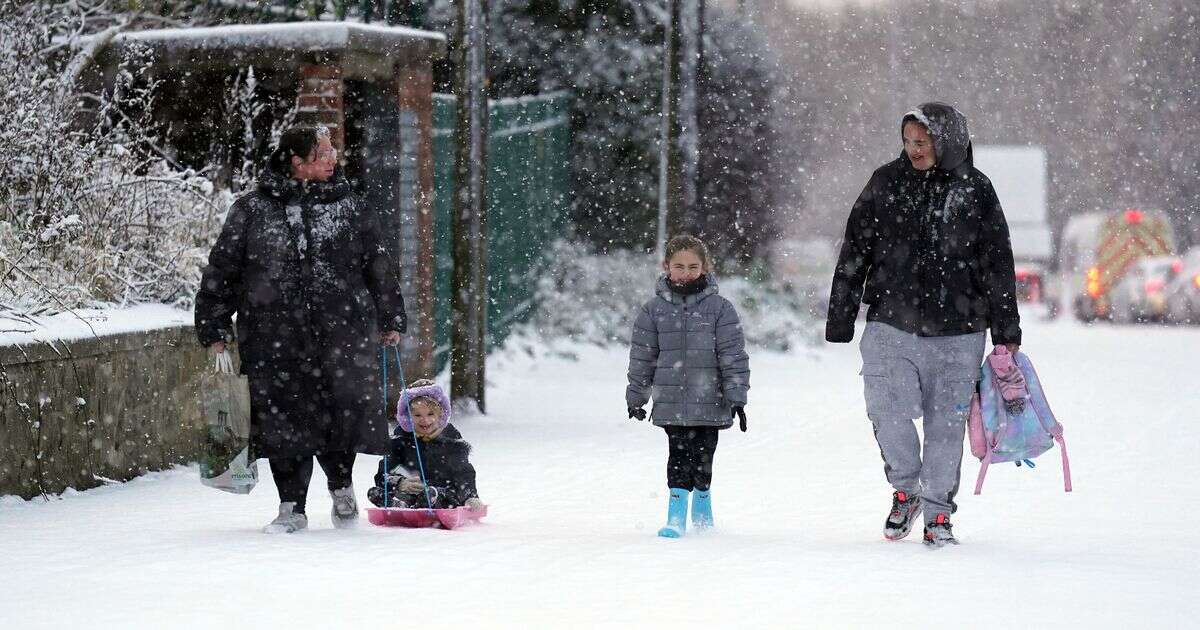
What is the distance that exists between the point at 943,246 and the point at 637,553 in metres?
1.73

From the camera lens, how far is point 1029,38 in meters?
57.5

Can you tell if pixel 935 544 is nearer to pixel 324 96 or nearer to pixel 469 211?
pixel 324 96

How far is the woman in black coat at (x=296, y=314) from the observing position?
23.4 feet

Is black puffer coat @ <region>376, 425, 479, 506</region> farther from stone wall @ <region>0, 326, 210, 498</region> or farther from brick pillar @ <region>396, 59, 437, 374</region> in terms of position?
brick pillar @ <region>396, 59, 437, 374</region>

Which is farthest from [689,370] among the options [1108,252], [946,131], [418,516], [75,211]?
[1108,252]

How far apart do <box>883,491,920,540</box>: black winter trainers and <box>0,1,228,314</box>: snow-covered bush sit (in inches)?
164

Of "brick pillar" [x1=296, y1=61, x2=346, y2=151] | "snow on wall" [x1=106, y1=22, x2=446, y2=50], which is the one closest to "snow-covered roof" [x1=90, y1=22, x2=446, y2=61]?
"snow on wall" [x1=106, y1=22, x2=446, y2=50]

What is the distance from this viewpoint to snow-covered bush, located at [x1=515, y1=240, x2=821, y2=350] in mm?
18906

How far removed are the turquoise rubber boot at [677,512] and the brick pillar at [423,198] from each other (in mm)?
5242

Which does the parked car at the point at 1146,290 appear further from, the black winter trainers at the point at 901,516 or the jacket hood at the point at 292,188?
the jacket hood at the point at 292,188

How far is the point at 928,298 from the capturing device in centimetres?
709

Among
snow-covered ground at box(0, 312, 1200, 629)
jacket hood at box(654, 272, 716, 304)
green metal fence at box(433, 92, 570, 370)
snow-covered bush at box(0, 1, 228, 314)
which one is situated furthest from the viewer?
green metal fence at box(433, 92, 570, 370)

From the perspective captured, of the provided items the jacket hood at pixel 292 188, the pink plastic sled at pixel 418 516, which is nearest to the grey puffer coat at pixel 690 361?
the pink plastic sled at pixel 418 516

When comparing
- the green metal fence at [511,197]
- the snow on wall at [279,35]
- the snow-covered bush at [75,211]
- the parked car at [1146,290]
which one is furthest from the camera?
the parked car at [1146,290]
